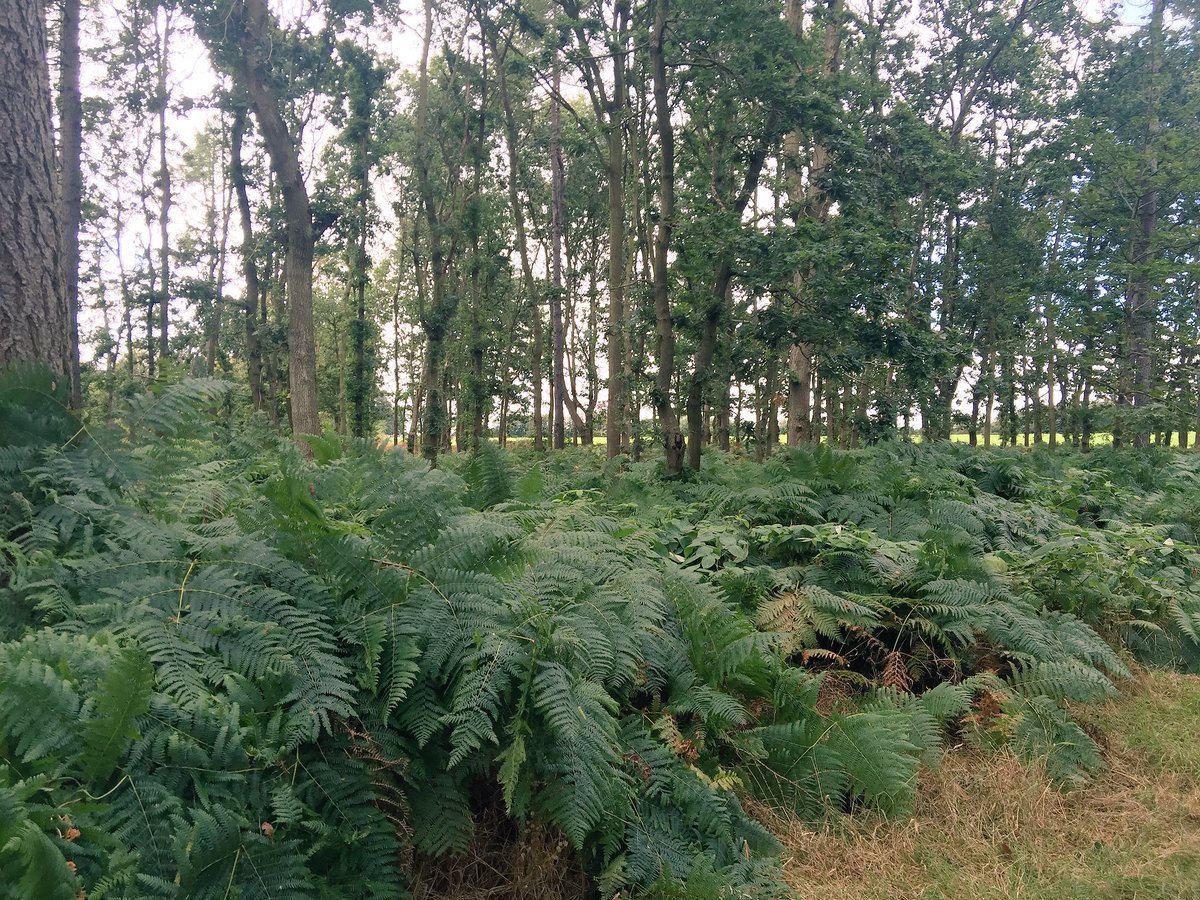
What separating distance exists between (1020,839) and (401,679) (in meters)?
2.98

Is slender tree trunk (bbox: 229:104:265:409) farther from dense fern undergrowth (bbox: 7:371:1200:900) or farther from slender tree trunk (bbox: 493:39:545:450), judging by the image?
dense fern undergrowth (bbox: 7:371:1200:900)

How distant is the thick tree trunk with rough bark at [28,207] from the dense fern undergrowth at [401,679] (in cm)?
58

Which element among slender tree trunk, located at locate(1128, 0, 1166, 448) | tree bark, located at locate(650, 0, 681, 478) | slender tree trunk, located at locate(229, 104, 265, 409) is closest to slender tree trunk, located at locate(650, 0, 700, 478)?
tree bark, located at locate(650, 0, 681, 478)

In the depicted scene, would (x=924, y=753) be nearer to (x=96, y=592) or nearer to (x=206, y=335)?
(x=96, y=592)

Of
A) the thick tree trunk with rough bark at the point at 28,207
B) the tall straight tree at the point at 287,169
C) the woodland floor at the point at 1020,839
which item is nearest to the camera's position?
the woodland floor at the point at 1020,839

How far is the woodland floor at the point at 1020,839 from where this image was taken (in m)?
3.01

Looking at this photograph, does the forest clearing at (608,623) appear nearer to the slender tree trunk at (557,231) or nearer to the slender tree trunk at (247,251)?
the slender tree trunk at (247,251)

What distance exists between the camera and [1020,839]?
3363 mm

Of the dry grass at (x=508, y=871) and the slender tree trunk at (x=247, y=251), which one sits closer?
the dry grass at (x=508, y=871)

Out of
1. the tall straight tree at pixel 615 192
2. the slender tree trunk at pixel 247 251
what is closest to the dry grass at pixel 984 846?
the tall straight tree at pixel 615 192

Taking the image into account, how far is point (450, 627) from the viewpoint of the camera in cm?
275

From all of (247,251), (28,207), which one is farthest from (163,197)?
(28,207)

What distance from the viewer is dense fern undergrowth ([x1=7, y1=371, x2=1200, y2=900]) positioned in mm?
1976

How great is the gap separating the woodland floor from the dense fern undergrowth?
6.2 inches
